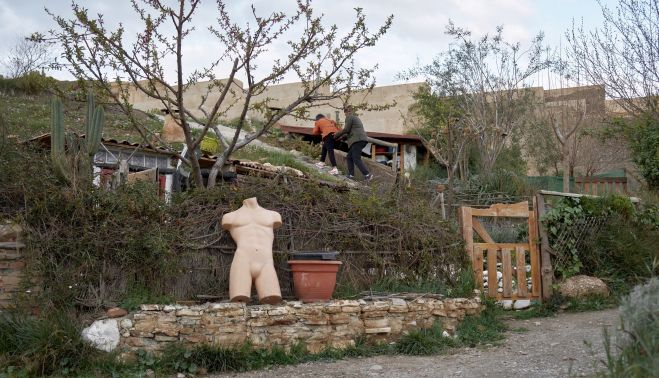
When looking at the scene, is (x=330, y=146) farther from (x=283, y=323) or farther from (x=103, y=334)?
(x=103, y=334)

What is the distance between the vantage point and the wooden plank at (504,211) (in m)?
10.1

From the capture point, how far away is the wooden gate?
9961 millimetres

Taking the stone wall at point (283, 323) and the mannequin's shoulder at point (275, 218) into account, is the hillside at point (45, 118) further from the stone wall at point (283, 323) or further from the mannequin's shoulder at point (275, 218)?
the stone wall at point (283, 323)

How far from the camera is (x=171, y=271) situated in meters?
7.60

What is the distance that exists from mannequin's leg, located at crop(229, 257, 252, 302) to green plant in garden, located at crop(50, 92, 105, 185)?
1862mm

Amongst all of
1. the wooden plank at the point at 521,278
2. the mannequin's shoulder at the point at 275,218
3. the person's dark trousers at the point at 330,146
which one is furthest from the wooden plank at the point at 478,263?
the person's dark trousers at the point at 330,146

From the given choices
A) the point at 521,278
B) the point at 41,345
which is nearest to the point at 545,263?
the point at 521,278

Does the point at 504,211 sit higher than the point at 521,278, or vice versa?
the point at 504,211

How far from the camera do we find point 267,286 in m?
7.68

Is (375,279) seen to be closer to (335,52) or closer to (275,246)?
(275,246)

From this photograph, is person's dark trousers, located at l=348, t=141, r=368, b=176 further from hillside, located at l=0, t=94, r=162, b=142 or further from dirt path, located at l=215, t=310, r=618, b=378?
dirt path, located at l=215, t=310, r=618, b=378

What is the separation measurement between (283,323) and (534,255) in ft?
14.8

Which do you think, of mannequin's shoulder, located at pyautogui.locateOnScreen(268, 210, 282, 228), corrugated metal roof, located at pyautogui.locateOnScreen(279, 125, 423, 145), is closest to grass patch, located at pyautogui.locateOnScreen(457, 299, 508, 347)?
mannequin's shoulder, located at pyautogui.locateOnScreen(268, 210, 282, 228)

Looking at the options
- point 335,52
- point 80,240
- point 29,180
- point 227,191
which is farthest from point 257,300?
point 335,52
